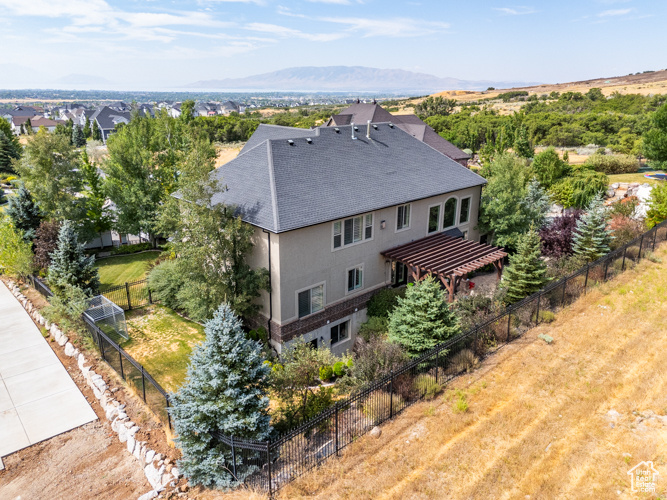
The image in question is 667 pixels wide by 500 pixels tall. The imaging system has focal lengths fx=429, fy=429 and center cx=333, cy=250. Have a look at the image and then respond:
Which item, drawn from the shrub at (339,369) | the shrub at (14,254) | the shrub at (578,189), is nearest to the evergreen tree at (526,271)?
the shrub at (339,369)

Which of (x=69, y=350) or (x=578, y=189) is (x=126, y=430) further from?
(x=578, y=189)

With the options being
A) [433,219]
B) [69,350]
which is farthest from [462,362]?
[69,350]

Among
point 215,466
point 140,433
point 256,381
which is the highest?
point 256,381

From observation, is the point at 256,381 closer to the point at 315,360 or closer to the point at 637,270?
the point at 315,360

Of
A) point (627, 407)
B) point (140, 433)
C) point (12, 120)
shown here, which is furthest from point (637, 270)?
point (12, 120)

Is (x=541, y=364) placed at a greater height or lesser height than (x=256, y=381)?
lesser
